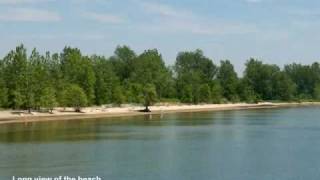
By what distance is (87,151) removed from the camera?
43844 millimetres

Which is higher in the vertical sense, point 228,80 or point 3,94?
point 228,80

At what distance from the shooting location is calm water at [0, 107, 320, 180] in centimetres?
3291

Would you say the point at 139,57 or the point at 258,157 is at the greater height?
the point at 139,57

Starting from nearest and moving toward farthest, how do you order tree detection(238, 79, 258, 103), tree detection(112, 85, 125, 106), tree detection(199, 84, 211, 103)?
1. tree detection(112, 85, 125, 106)
2. tree detection(199, 84, 211, 103)
3. tree detection(238, 79, 258, 103)

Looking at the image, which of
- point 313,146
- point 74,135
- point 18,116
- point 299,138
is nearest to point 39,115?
point 18,116

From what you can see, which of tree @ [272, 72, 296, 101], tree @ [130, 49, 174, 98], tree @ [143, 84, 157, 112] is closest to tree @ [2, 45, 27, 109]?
tree @ [143, 84, 157, 112]

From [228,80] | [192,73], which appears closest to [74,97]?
[192,73]

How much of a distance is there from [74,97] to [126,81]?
36.5m

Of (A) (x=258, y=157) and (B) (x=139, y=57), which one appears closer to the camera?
(A) (x=258, y=157)

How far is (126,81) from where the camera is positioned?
437 ft

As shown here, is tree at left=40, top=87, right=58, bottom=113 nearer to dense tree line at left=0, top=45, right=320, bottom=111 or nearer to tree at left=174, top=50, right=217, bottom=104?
dense tree line at left=0, top=45, right=320, bottom=111

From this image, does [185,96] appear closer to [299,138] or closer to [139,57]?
[139,57]

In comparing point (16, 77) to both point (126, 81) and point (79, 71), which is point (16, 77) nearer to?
point (79, 71)

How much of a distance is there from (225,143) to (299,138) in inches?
378
